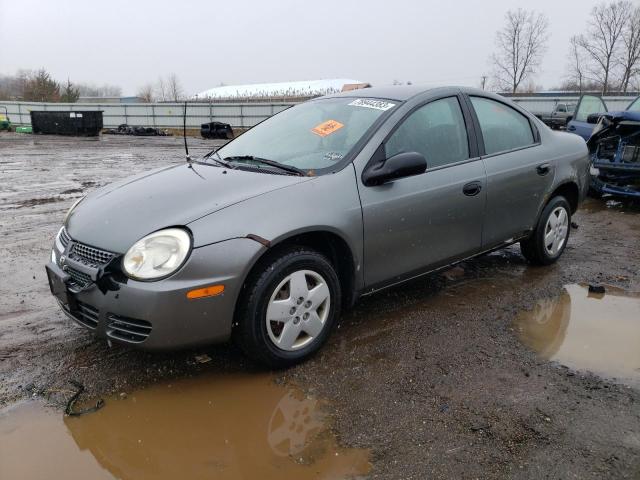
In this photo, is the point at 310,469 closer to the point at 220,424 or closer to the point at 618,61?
the point at 220,424

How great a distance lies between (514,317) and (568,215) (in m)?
1.66

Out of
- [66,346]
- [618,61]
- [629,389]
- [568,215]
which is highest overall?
[618,61]

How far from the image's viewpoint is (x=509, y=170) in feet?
13.2

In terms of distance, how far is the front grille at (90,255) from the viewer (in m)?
2.65

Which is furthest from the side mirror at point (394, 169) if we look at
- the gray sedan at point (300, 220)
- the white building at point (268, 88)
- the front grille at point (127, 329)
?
the white building at point (268, 88)

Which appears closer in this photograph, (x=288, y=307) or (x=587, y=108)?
(x=288, y=307)

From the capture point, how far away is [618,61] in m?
43.1

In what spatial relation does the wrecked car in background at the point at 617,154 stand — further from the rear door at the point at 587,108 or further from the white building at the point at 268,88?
the white building at the point at 268,88

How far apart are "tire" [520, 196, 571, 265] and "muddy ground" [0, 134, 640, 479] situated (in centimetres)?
14

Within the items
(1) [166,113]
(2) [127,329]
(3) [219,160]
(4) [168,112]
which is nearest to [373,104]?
(3) [219,160]

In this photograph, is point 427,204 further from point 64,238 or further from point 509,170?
point 64,238

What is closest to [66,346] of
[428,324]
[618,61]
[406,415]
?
[406,415]

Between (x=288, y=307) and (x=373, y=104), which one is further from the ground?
(x=373, y=104)

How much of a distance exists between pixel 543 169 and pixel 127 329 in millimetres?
3561
